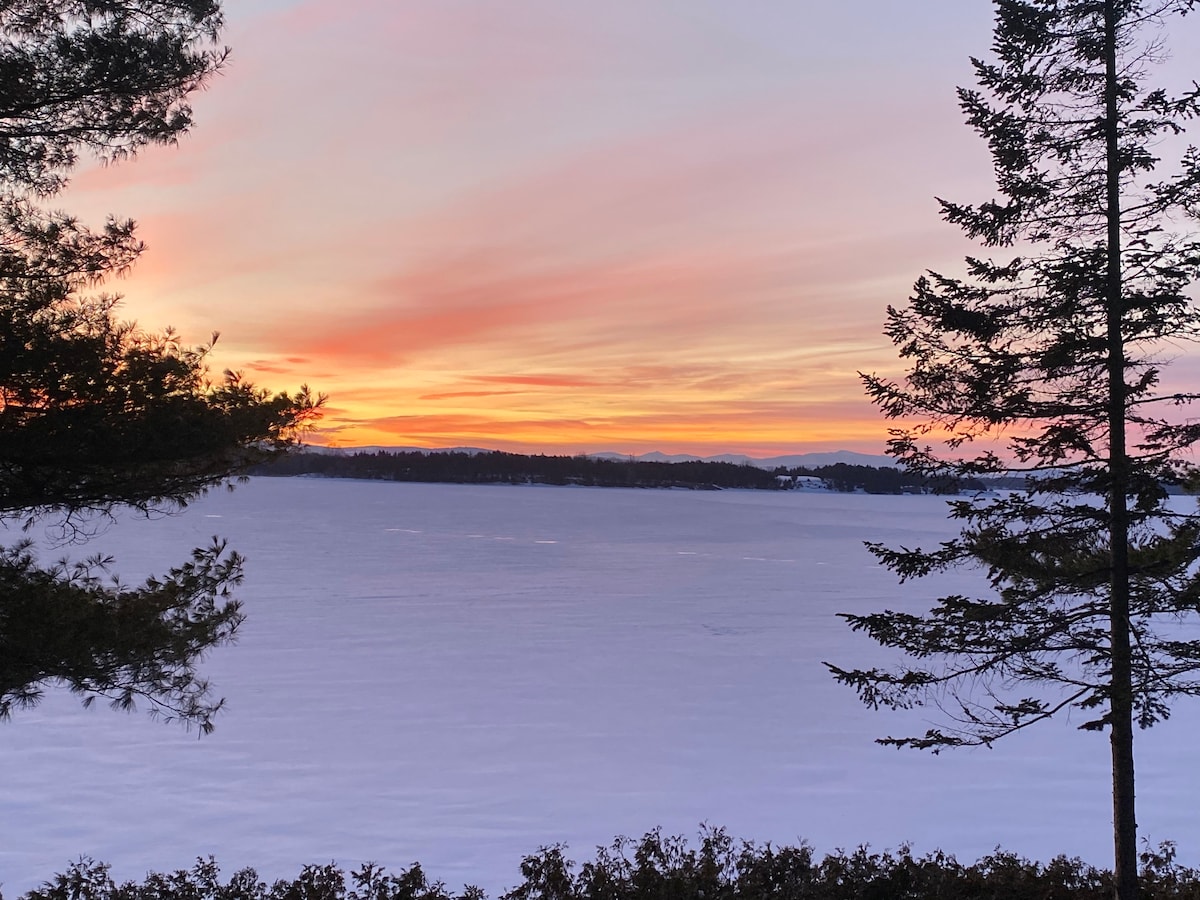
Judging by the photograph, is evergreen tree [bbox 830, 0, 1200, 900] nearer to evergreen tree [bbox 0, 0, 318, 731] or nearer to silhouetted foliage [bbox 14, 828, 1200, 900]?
silhouetted foliage [bbox 14, 828, 1200, 900]

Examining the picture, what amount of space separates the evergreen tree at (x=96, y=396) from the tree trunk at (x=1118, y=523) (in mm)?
6661

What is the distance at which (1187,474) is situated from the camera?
7379 mm

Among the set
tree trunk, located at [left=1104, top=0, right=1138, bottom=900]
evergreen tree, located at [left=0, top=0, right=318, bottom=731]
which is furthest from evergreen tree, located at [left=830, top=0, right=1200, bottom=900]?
evergreen tree, located at [left=0, top=0, right=318, bottom=731]

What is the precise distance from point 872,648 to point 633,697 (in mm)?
7124

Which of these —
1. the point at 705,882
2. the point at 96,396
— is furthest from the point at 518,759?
the point at 96,396

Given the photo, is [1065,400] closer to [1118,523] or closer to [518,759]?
[1118,523]

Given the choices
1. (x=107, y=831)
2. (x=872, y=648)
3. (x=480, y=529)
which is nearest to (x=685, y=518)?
(x=480, y=529)

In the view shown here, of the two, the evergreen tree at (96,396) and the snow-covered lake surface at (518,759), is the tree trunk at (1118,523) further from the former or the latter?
the evergreen tree at (96,396)

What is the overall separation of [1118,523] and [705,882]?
178 inches

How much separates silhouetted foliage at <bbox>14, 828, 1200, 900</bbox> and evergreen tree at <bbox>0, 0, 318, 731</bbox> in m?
1.47

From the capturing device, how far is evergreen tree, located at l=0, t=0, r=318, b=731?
20.8ft

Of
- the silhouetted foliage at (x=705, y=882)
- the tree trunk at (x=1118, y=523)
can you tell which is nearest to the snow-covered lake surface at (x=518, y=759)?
the silhouetted foliage at (x=705, y=882)

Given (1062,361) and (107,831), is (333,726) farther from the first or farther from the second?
(1062,361)

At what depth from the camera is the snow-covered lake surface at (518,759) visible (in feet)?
34.9
